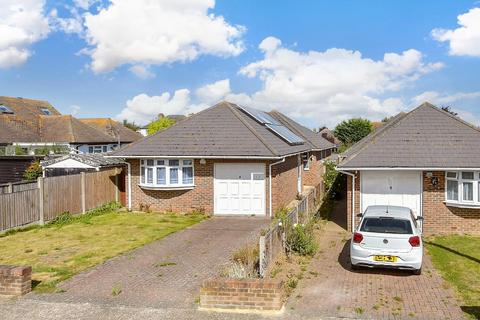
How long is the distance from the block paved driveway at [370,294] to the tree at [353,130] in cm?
6582

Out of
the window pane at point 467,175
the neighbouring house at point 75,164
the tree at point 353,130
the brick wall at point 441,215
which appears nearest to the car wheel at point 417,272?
the brick wall at point 441,215

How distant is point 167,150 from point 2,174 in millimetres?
10800

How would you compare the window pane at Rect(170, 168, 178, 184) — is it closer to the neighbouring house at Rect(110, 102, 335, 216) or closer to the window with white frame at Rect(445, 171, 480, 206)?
the neighbouring house at Rect(110, 102, 335, 216)

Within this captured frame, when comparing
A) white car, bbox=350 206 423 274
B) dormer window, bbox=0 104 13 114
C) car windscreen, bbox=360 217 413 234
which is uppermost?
dormer window, bbox=0 104 13 114

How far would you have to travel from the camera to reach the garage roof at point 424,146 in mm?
15469

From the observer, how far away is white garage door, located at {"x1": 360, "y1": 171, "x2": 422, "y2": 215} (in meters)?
15.8

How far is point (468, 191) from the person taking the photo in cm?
1516

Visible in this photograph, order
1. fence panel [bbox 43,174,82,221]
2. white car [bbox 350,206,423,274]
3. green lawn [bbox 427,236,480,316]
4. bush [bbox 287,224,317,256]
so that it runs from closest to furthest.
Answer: green lawn [bbox 427,236,480,316], white car [bbox 350,206,423,274], bush [bbox 287,224,317,256], fence panel [bbox 43,174,82,221]

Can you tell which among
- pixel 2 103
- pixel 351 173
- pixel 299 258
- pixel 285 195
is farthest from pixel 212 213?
pixel 2 103

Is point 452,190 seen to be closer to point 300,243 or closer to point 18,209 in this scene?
point 300,243

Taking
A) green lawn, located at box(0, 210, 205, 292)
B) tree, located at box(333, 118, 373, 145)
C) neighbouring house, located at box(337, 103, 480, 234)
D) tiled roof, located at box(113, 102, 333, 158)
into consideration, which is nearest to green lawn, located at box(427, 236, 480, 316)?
neighbouring house, located at box(337, 103, 480, 234)

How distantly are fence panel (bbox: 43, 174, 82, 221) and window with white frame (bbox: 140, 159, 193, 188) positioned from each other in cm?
290

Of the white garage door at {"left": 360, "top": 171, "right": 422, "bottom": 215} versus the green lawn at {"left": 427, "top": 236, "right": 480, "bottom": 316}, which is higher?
the white garage door at {"left": 360, "top": 171, "right": 422, "bottom": 215}

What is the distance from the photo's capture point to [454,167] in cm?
1499
